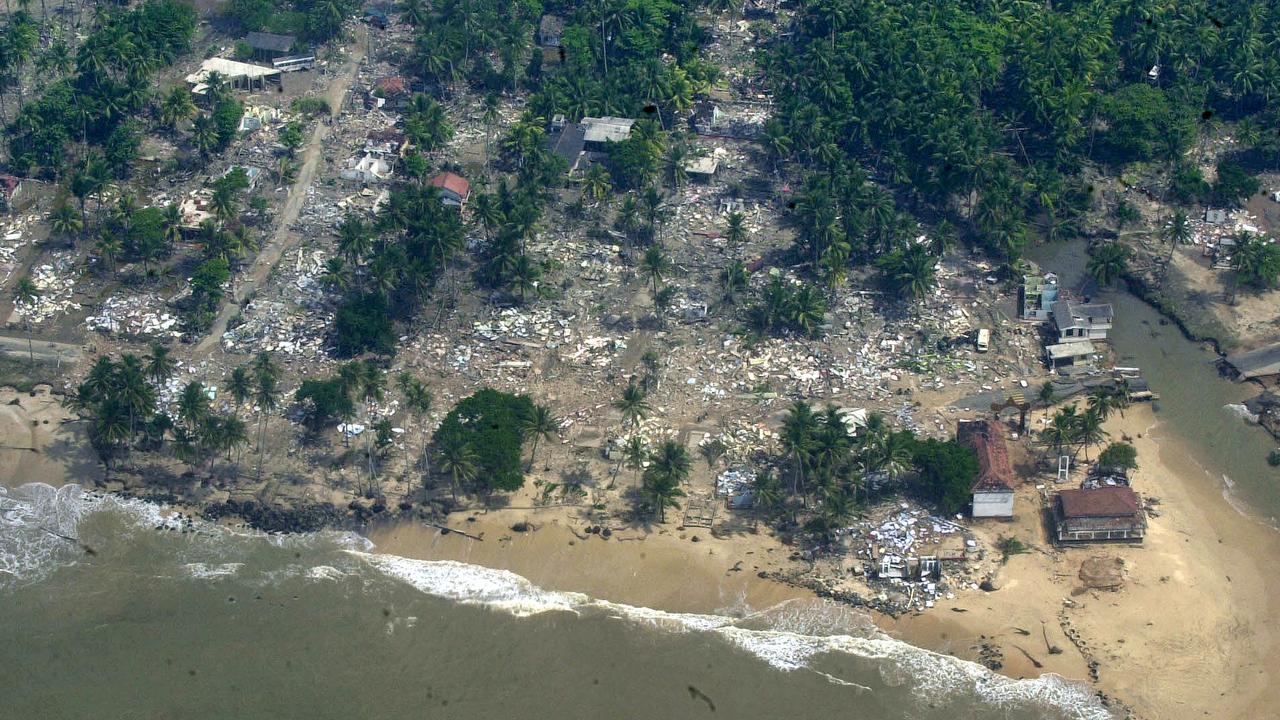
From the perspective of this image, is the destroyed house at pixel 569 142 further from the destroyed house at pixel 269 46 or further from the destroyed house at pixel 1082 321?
the destroyed house at pixel 1082 321

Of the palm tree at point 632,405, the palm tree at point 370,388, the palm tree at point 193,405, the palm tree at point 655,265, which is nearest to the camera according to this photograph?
the palm tree at point 632,405

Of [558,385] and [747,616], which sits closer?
[747,616]

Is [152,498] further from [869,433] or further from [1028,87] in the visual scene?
[1028,87]

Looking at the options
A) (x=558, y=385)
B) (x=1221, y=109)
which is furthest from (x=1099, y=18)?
(x=558, y=385)

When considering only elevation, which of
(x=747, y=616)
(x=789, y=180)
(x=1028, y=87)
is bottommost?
(x=747, y=616)

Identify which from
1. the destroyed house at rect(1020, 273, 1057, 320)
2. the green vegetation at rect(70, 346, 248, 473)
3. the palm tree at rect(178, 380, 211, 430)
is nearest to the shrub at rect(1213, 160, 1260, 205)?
the destroyed house at rect(1020, 273, 1057, 320)

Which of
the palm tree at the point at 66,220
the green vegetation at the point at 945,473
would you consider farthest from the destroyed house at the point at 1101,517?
the palm tree at the point at 66,220
